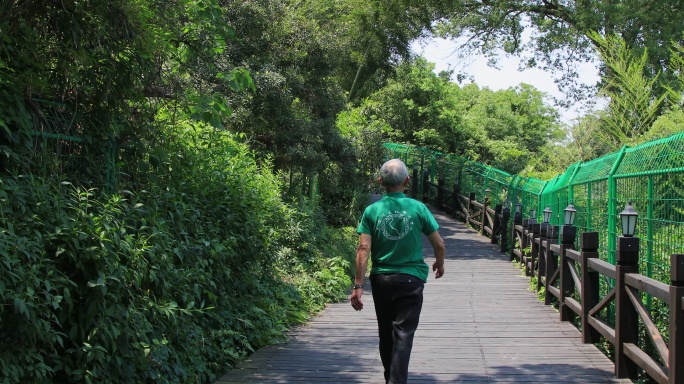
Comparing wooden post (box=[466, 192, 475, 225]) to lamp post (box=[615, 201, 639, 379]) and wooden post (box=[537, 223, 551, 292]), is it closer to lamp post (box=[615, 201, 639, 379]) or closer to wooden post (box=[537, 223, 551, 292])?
wooden post (box=[537, 223, 551, 292])

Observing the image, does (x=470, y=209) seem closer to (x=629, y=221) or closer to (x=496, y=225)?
(x=496, y=225)

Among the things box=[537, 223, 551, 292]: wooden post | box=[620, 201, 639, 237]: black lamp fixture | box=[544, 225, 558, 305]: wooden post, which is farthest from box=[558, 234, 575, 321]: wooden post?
box=[620, 201, 639, 237]: black lamp fixture

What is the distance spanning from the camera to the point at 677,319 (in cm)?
454

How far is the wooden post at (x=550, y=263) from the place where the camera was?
32.2 feet

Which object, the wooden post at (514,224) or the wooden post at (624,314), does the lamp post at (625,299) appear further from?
the wooden post at (514,224)

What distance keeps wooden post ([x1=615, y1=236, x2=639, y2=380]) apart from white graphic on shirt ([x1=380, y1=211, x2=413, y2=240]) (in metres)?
1.98

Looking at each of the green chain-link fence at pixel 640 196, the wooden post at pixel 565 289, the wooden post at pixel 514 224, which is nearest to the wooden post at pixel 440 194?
the wooden post at pixel 514 224

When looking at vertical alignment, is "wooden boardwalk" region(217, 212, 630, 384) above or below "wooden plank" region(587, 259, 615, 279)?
below

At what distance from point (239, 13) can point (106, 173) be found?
788 centimetres

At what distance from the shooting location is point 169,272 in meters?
5.07

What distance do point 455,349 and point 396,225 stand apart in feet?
9.08

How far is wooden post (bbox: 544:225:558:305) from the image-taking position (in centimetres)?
983

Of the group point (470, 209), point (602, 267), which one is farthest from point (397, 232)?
point (470, 209)

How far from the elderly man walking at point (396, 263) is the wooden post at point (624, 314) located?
1698 millimetres
